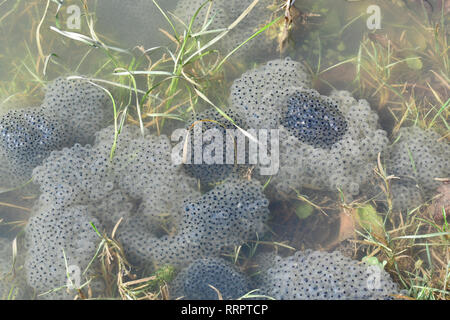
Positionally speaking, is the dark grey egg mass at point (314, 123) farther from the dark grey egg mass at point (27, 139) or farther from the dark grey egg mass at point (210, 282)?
the dark grey egg mass at point (27, 139)

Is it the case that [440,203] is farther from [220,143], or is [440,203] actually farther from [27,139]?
[27,139]

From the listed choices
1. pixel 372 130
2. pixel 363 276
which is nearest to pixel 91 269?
pixel 363 276

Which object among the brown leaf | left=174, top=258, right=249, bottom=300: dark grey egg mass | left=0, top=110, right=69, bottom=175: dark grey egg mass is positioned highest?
left=0, top=110, right=69, bottom=175: dark grey egg mass

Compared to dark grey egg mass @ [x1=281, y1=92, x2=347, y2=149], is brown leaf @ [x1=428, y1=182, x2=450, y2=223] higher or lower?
lower

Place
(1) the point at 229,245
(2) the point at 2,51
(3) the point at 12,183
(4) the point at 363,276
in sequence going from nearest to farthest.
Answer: (4) the point at 363,276 → (1) the point at 229,245 → (3) the point at 12,183 → (2) the point at 2,51

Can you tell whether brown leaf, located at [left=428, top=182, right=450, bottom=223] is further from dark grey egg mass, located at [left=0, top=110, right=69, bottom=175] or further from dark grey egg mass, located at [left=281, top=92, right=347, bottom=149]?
dark grey egg mass, located at [left=0, top=110, right=69, bottom=175]

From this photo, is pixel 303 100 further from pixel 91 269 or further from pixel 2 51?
pixel 2 51

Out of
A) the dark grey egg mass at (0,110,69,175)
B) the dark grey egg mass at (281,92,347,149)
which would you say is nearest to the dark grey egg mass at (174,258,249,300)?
the dark grey egg mass at (281,92,347,149)

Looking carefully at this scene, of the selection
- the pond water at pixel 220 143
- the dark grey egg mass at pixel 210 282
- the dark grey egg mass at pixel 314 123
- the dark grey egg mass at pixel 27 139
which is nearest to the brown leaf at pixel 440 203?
the pond water at pixel 220 143
